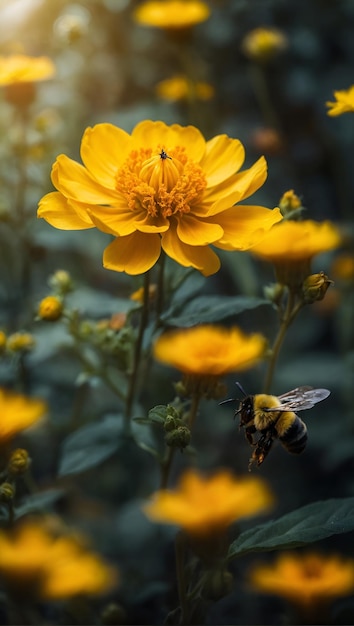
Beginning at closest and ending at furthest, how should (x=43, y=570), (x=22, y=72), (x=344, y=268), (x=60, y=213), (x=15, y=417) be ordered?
1. (x=43, y=570)
2. (x=15, y=417)
3. (x=60, y=213)
4. (x=22, y=72)
5. (x=344, y=268)

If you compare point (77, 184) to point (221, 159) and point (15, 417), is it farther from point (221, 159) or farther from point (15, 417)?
point (15, 417)

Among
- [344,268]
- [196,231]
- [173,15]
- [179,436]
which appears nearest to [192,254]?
[196,231]

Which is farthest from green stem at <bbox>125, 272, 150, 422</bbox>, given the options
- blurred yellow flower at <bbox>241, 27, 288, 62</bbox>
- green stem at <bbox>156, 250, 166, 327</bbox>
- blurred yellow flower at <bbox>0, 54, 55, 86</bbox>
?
blurred yellow flower at <bbox>241, 27, 288, 62</bbox>

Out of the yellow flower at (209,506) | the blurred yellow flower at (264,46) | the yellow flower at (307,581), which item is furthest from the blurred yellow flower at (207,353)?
the blurred yellow flower at (264,46)

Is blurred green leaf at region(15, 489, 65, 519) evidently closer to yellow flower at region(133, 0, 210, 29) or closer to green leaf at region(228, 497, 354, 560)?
green leaf at region(228, 497, 354, 560)

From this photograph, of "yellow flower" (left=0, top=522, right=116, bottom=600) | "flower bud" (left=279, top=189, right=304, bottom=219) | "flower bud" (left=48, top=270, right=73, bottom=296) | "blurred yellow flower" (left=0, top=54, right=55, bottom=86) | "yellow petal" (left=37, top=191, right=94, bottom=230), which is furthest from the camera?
"blurred yellow flower" (left=0, top=54, right=55, bottom=86)

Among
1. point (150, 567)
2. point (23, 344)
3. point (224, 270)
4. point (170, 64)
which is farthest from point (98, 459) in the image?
point (170, 64)
